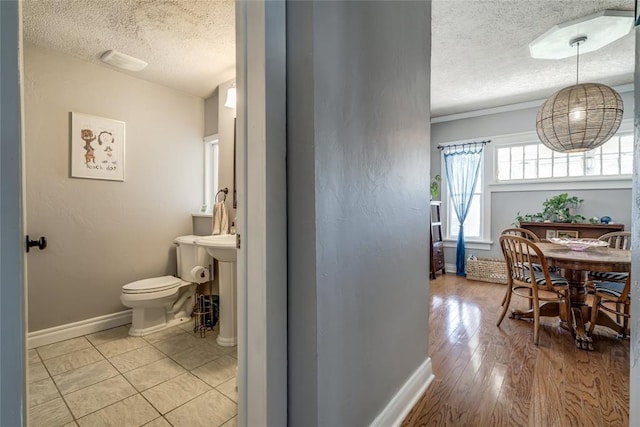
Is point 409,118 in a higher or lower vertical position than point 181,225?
higher

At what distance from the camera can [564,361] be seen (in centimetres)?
198

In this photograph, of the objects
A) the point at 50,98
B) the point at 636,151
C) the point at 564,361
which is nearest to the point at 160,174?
the point at 50,98

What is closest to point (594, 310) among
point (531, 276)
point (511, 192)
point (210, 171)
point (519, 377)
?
point (531, 276)

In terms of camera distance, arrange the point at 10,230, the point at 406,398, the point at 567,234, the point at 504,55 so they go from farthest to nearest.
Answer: the point at 567,234, the point at 504,55, the point at 406,398, the point at 10,230

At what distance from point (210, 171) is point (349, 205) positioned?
2716 mm

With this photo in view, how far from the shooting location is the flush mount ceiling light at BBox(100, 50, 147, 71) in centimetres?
244

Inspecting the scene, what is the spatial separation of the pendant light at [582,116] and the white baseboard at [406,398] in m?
2.15

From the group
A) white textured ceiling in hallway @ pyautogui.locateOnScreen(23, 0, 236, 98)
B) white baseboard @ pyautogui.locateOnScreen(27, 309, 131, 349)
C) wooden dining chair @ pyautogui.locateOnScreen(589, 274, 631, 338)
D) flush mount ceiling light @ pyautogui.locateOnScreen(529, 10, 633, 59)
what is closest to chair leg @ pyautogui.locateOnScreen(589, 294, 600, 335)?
wooden dining chair @ pyautogui.locateOnScreen(589, 274, 631, 338)

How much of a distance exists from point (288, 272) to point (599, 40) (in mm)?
3416

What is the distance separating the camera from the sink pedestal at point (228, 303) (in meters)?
2.28

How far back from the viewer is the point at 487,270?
4148mm

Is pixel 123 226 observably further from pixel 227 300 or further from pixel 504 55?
pixel 504 55

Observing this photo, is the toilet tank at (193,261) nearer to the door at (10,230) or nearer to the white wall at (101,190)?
the white wall at (101,190)

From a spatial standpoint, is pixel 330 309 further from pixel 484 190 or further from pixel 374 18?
pixel 484 190
